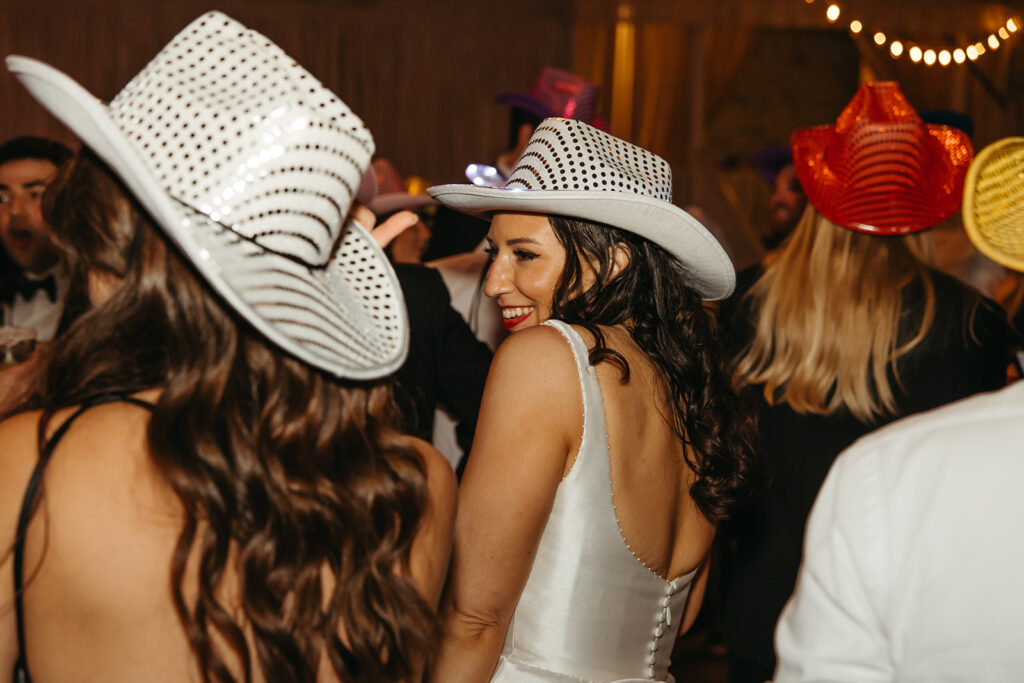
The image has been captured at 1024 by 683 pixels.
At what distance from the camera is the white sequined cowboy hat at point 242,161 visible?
0.99 metres

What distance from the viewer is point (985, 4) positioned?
9.06 m

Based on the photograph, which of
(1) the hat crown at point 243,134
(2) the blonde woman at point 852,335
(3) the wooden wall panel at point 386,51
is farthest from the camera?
(3) the wooden wall panel at point 386,51

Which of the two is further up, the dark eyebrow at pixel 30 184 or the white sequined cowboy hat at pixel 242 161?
the white sequined cowboy hat at pixel 242 161

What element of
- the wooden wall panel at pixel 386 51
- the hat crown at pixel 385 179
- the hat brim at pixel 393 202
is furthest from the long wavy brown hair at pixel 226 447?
the wooden wall panel at pixel 386 51

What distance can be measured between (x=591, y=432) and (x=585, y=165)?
581mm

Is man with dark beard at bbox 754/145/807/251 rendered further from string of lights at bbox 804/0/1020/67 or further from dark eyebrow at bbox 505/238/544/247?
string of lights at bbox 804/0/1020/67

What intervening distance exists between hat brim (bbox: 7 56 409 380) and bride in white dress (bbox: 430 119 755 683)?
0.48 metres

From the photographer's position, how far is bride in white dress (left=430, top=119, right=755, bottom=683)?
5.36ft

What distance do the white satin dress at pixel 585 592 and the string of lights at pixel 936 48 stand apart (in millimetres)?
7559

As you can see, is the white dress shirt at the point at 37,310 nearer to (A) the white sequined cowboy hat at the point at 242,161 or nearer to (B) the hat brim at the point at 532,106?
(B) the hat brim at the point at 532,106

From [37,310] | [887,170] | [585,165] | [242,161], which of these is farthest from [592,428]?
[37,310]

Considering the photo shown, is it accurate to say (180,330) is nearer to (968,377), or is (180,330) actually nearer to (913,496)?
(913,496)

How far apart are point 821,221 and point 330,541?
1.96 meters

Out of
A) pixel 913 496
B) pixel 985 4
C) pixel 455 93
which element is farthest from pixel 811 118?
pixel 913 496
